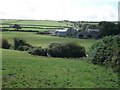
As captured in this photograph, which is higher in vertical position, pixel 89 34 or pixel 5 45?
pixel 5 45

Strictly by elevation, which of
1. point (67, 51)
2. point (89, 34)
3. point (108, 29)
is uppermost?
point (108, 29)

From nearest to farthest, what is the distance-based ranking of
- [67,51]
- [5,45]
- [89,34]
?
[67,51] → [5,45] → [89,34]

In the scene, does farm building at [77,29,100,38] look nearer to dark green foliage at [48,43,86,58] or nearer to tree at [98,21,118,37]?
tree at [98,21,118,37]

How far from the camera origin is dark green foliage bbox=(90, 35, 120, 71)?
36031mm

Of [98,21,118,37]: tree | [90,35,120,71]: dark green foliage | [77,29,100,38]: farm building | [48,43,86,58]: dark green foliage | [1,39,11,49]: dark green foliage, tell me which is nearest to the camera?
[90,35,120,71]: dark green foliage

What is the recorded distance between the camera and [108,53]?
39375 millimetres

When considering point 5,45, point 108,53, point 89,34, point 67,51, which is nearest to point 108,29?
point 89,34

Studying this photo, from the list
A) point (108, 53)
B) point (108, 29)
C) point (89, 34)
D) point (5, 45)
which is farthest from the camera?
point (89, 34)

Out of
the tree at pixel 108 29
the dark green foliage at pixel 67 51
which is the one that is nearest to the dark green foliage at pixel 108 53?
the dark green foliage at pixel 67 51

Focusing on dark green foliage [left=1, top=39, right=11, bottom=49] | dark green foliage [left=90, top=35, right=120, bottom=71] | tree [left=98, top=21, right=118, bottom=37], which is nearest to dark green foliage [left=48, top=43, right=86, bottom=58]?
dark green foliage [left=90, top=35, right=120, bottom=71]

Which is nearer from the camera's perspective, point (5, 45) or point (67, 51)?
point (67, 51)

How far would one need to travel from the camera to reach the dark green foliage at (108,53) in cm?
3603

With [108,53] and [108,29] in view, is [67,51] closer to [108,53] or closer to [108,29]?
[108,53]

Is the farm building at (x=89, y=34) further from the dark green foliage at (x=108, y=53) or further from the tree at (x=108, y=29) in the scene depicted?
the dark green foliage at (x=108, y=53)
